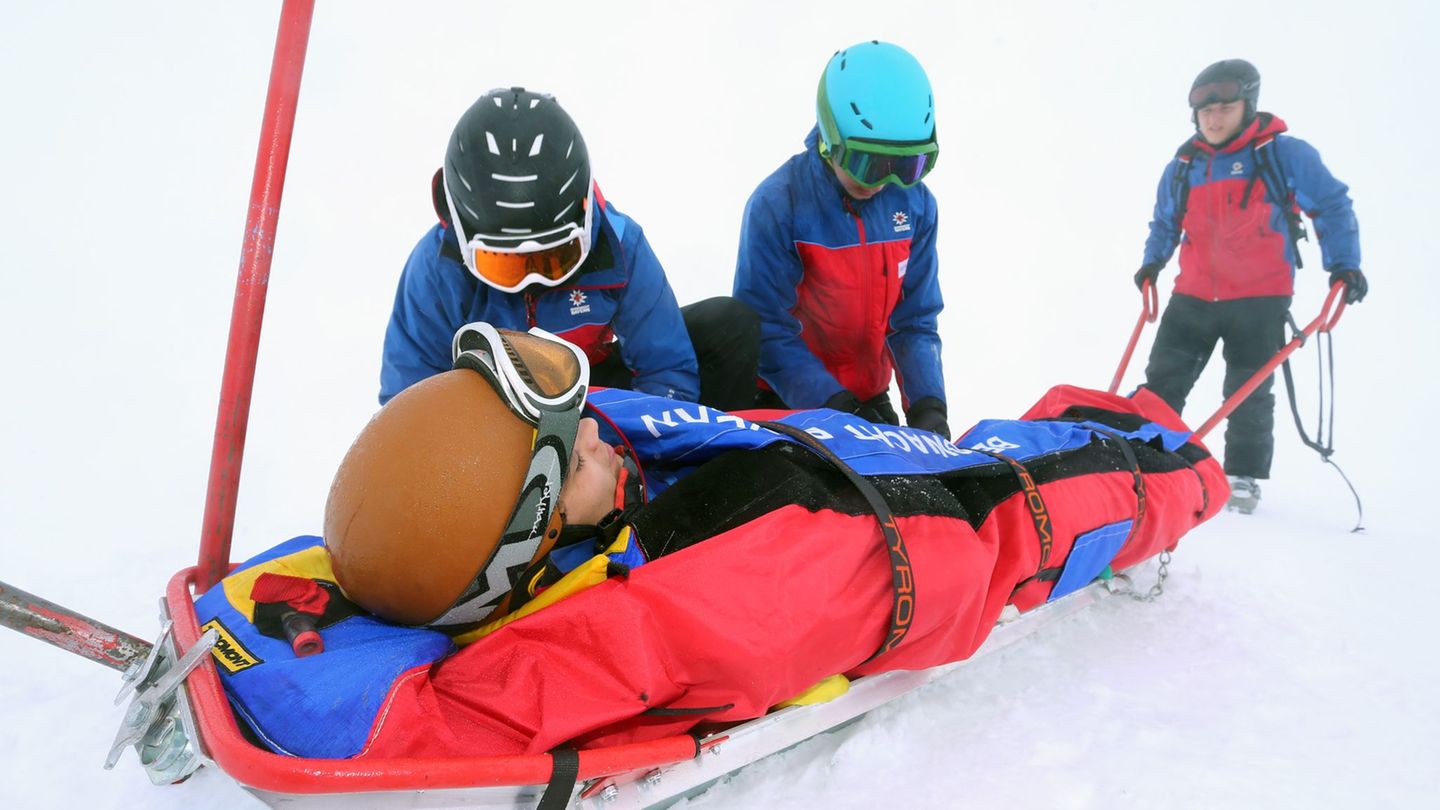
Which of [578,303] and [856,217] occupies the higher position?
[856,217]

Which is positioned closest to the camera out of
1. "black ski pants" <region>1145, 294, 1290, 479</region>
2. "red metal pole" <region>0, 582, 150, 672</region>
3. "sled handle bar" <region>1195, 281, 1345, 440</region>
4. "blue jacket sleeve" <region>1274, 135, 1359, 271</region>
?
"red metal pole" <region>0, 582, 150, 672</region>

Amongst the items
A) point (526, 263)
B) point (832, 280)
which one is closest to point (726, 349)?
point (832, 280)

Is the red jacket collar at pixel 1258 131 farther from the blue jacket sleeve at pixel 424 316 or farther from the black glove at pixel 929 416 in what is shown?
the blue jacket sleeve at pixel 424 316

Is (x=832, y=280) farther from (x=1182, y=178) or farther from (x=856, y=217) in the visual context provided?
(x=1182, y=178)

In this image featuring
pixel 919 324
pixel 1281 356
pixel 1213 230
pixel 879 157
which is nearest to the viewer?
pixel 879 157

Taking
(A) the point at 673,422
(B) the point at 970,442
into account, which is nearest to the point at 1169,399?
(B) the point at 970,442

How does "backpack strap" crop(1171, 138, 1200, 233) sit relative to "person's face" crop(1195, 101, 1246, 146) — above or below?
below

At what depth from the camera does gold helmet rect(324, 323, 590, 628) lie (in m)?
1.36

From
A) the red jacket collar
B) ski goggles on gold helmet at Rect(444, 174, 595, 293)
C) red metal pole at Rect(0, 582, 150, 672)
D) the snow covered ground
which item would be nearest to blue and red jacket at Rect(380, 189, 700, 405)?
ski goggles on gold helmet at Rect(444, 174, 595, 293)

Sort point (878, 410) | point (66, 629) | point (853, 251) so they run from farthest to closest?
1. point (878, 410)
2. point (853, 251)
3. point (66, 629)

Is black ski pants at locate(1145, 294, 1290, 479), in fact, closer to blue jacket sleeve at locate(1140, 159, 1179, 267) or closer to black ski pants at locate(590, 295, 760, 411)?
blue jacket sleeve at locate(1140, 159, 1179, 267)

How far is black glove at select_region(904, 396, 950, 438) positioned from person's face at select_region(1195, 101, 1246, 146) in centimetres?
234

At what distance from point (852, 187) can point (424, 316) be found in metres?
1.36

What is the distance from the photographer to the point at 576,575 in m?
1.59
